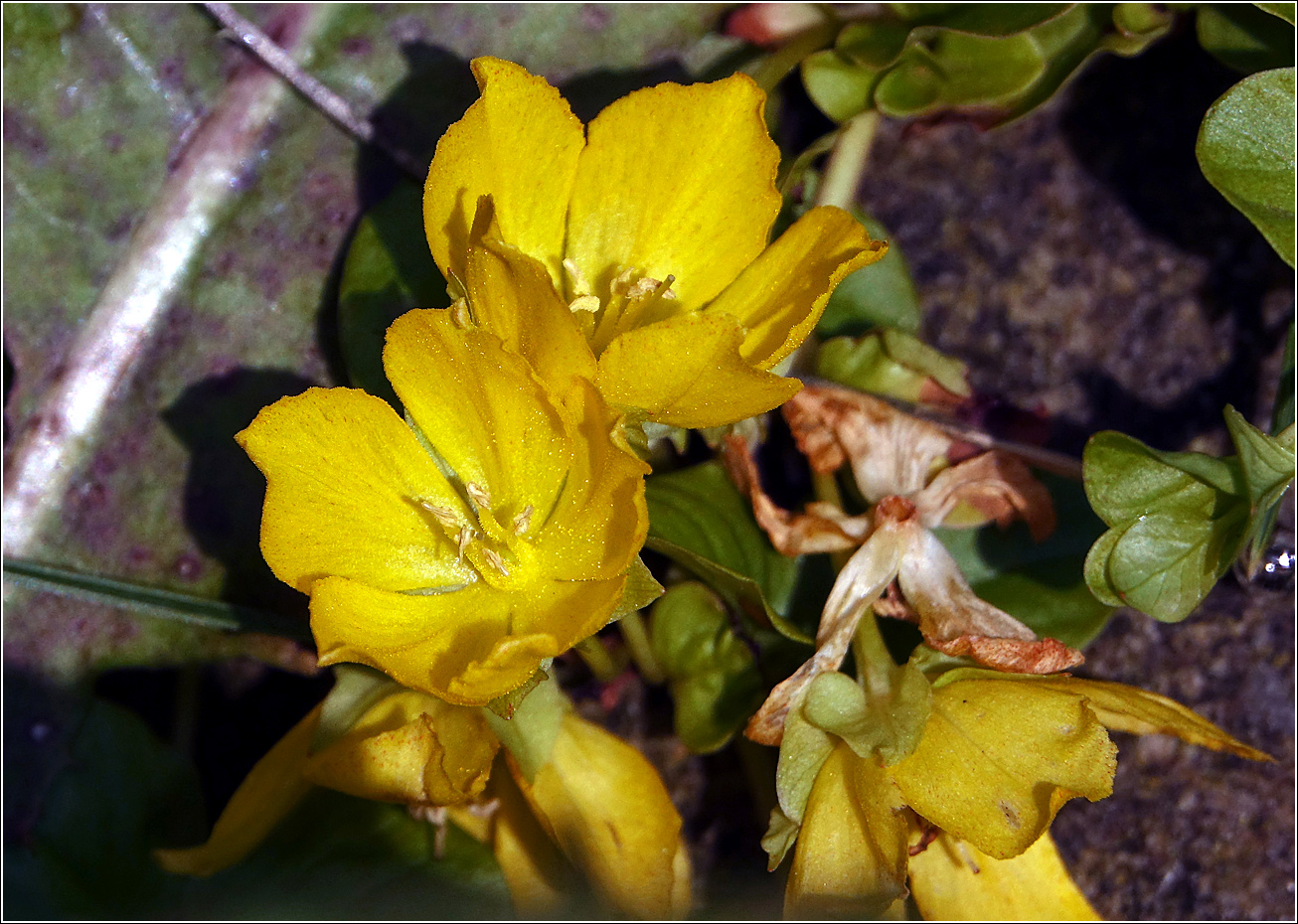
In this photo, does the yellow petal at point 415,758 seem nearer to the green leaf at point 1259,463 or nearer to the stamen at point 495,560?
the stamen at point 495,560

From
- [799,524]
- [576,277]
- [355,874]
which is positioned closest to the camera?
[576,277]

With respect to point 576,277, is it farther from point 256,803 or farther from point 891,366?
point 256,803

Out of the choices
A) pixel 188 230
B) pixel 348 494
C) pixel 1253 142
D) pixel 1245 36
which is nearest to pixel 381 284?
pixel 188 230

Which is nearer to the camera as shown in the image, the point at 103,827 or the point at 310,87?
the point at 103,827

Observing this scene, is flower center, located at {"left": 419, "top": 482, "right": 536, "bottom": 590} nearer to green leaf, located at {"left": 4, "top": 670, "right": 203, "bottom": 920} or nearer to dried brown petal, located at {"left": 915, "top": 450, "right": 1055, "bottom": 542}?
dried brown petal, located at {"left": 915, "top": 450, "right": 1055, "bottom": 542}

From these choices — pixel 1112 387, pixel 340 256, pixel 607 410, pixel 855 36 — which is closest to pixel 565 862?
pixel 607 410

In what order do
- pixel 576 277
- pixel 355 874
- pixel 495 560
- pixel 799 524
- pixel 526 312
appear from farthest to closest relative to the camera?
pixel 355 874 → pixel 799 524 → pixel 576 277 → pixel 495 560 → pixel 526 312
